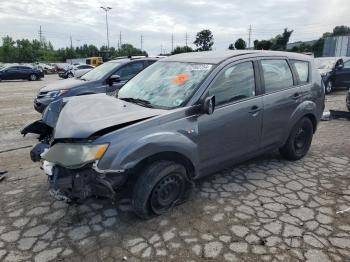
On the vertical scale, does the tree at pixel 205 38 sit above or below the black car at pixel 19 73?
above

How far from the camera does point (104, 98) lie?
13.2 ft

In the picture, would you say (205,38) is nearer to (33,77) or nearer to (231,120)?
(33,77)

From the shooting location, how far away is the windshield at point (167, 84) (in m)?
3.59

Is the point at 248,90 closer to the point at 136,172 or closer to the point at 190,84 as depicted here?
the point at 190,84

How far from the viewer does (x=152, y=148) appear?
309 centimetres

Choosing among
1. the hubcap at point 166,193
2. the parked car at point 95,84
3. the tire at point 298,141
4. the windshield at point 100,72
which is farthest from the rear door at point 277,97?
the windshield at point 100,72

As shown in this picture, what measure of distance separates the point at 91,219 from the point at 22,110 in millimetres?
8157

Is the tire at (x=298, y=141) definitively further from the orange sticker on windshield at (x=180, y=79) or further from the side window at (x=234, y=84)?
the orange sticker on windshield at (x=180, y=79)

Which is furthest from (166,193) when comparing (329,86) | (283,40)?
(283,40)

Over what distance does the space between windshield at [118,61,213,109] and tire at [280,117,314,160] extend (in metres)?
1.97

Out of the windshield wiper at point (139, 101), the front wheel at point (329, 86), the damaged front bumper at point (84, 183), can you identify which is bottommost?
the damaged front bumper at point (84, 183)

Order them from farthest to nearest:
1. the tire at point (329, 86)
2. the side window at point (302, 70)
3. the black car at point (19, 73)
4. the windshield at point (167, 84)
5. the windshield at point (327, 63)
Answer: the black car at point (19, 73)
the windshield at point (327, 63)
the tire at point (329, 86)
the side window at point (302, 70)
the windshield at point (167, 84)

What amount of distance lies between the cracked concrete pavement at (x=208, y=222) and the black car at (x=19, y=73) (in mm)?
23647

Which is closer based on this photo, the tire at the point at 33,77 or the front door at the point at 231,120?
the front door at the point at 231,120
